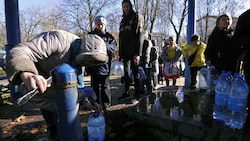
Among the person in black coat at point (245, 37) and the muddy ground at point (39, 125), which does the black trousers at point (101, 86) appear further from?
the person in black coat at point (245, 37)

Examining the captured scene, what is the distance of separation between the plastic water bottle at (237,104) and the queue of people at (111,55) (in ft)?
1.15

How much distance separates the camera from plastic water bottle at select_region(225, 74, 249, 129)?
92.2 inches

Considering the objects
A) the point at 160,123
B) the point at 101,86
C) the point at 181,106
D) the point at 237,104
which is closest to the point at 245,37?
the point at 237,104

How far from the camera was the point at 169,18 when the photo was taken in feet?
90.4

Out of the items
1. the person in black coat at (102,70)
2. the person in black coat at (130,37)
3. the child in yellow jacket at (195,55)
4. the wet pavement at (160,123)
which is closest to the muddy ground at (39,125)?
the wet pavement at (160,123)

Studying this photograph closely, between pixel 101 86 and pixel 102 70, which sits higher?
pixel 102 70

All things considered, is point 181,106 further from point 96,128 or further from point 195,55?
point 195,55

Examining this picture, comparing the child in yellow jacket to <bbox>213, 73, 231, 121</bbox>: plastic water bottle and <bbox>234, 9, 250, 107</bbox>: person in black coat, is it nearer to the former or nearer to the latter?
<bbox>234, 9, 250, 107</bbox>: person in black coat

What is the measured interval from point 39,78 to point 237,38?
2403 millimetres

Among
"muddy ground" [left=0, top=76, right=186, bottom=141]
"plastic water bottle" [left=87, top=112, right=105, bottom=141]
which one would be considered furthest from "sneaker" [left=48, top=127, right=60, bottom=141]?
"plastic water bottle" [left=87, top=112, right=105, bottom=141]

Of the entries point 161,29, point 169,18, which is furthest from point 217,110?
Result: point 161,29

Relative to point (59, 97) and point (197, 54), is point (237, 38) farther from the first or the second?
point (197, 54)

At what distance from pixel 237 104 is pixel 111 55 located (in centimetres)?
240

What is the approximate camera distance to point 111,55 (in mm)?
4184
